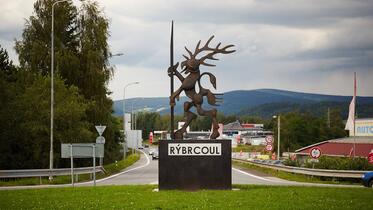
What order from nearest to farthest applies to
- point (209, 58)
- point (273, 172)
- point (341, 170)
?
point (209, 58)
point (341, 170)
point (273, 172)

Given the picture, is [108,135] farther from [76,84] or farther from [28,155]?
[28,155]

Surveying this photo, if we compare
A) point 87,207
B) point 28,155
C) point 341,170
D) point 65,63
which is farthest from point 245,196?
point 65,63

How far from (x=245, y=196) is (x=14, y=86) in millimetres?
30465

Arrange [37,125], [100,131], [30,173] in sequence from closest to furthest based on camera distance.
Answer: [30,173] < [100,131] < [37,125]

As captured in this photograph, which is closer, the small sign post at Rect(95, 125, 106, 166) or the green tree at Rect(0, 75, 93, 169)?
the small sign post at Rect(95, 125, 106, 166)

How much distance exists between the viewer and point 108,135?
53625 mm

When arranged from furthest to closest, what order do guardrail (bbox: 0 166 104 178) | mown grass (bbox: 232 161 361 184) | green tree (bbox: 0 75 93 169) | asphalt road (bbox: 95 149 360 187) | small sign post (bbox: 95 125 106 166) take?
green tree (bbox: 0 75 93 169) < mown grass (bbox: 232 161 361 184) < small sign post (bbox: 95 125 106 166) < guardrail (bbox: 0 166 104 178) < asphalt road (bbox: 95 149 360 187)

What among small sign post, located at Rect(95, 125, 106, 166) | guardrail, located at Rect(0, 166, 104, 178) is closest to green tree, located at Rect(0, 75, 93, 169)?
guardrail, located at Rect(0, 166, 104, 178)

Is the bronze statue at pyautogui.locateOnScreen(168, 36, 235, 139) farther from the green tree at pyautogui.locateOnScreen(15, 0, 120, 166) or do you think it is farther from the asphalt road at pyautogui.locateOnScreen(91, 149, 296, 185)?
the green tree at pyautogui.locateOnScreen(15, 0, 120, 166)

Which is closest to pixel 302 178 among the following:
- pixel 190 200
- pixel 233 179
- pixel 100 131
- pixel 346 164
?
pixel 346 164

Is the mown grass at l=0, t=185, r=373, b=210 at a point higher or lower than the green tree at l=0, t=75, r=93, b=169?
lower

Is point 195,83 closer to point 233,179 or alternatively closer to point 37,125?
point 233,179

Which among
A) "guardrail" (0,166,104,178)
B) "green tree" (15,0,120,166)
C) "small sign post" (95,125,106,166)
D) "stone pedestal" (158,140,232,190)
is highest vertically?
"green tree" (15,0,120,166)

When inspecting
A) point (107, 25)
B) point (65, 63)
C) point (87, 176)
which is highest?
point (107, 25)
